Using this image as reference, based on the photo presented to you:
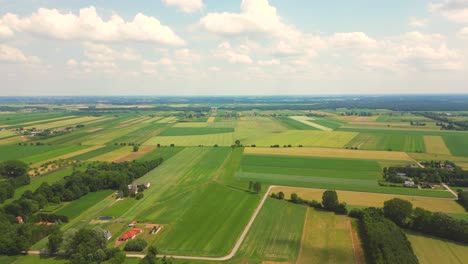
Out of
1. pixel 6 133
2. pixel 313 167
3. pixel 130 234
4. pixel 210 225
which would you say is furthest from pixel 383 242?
pixel 6 133

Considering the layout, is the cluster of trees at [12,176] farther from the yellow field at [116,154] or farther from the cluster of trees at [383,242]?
the cluster of trees at [383,242]

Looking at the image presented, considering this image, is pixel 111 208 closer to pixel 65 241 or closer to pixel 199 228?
pixel 65 241

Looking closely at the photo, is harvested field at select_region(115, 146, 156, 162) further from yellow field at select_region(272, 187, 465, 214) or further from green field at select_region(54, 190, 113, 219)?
yellow field at select_region(272, 187, 465, 214)

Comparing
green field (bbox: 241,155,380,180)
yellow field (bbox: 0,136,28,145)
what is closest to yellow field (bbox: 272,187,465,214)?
green field (bbox: 241,155,380,180)

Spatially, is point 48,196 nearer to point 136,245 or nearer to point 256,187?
point 136,245

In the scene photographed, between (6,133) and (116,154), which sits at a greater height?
(6,133)

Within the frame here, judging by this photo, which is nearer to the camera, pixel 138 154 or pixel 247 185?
pixel 247 185
